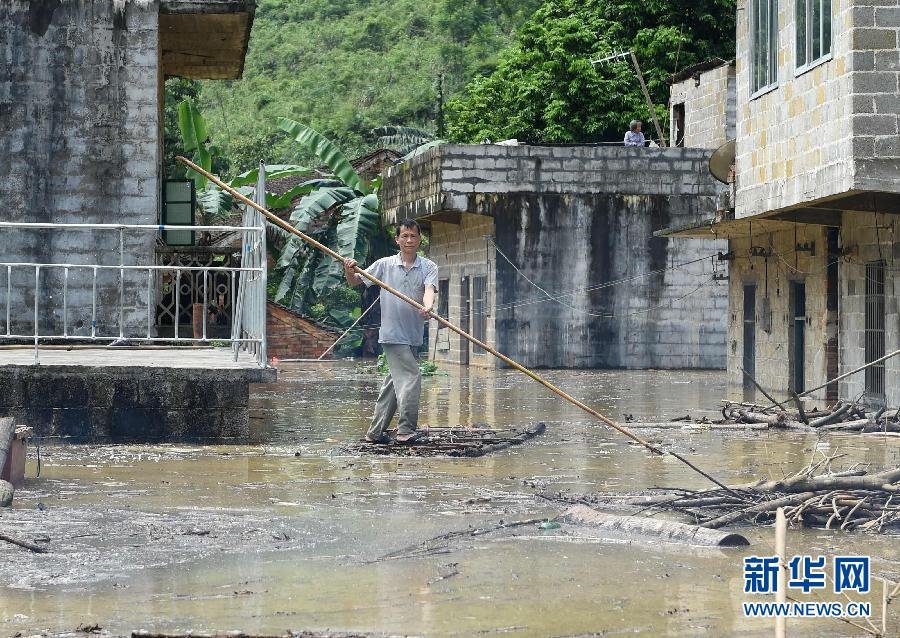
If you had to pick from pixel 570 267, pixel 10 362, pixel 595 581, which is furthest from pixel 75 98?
pixel 570 267

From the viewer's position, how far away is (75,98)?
14.3 metres

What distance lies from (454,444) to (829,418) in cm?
467

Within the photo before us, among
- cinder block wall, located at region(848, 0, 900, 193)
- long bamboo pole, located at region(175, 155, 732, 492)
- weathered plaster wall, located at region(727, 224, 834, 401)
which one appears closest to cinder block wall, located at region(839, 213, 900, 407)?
weathered plaster wall, located at region(727, 224, 834, 401)

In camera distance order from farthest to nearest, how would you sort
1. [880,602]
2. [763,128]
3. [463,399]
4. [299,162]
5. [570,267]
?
[299,162]
[570,267]
[463,399]
[763,128]
[880,602]

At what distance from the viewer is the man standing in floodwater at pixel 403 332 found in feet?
37.2

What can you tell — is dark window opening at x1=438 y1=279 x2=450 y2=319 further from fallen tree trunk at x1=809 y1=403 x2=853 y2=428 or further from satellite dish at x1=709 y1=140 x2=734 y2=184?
fallen tree trunk at x1=809 y1=403 x2=853 y2=428

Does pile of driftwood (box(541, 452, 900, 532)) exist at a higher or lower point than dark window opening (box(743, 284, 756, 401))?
lower

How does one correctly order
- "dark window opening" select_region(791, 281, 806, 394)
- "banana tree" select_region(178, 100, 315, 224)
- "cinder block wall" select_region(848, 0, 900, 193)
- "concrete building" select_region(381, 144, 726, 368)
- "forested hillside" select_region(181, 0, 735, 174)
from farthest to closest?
"forested hillside" select_region(181, 0, 735, 174)
"concrete building" select_region(381, 144, 726, 368)
"banana tree" select_region(178, 100, 315, 224)
"dark window opening" select_region(791, 281, 806, 394)
"cinder block wall" select_region(848, 0, 900, 193)

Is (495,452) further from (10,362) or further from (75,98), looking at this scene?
(75,98)

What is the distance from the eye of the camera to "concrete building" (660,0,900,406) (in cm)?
1354

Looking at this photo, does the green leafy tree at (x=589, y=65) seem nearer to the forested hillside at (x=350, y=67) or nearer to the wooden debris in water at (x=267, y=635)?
the forested hillside at (x=350, y=67)

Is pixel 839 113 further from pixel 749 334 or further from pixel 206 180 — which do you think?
pixel 206 180

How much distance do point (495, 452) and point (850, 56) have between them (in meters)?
5.69

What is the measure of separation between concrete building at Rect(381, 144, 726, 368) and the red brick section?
4.58 m
